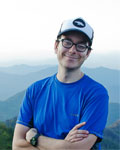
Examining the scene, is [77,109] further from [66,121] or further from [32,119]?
[32,119]

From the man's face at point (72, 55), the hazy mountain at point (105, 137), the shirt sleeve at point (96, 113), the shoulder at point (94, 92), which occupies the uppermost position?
the man's face at point (72, 55)

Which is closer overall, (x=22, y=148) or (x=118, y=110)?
(x=22, y=148)

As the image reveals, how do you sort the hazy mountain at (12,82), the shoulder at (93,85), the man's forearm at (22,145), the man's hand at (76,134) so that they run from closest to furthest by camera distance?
the man's hand at (76,134)
the shoulder at (93,85)
the man's forearm at (22,145)
the hazy mountain at (12,82)

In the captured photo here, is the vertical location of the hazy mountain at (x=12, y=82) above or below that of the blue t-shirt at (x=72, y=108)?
below

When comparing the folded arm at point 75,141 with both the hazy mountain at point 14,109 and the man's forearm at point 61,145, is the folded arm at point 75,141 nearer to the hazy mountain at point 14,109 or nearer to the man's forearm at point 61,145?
the man's forearm at point 61,145

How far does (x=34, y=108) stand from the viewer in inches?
115

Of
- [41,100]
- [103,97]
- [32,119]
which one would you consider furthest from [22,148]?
[103,97]

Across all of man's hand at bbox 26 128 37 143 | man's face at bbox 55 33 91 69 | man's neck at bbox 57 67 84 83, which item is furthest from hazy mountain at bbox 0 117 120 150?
man's face at bbox 55 33 91 69

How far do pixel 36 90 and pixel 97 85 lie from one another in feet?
2.23

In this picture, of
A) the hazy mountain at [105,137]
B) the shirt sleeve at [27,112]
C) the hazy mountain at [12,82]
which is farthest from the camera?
the hazy mountain at [12,82]

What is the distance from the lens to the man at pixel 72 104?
2.64m

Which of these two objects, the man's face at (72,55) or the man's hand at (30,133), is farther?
the man's hand at (30,133)

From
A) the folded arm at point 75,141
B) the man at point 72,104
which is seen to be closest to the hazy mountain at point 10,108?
the man at point 72,104

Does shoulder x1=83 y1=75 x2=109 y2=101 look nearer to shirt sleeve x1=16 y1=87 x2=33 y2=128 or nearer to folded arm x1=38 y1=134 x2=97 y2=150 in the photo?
folded arm x1=38 y1=134 x2=97 y2=150
